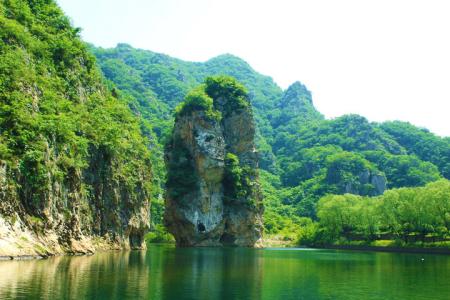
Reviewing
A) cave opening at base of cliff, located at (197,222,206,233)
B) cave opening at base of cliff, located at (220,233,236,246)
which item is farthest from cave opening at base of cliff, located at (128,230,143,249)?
cave opening at base of cliff, located at (220,233,236,246)

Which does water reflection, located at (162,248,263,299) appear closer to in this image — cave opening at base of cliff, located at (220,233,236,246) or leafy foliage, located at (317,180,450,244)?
leafy foliage, located at (317,180,450,244)

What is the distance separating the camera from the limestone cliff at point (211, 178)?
389 ft

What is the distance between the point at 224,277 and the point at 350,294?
10.6m

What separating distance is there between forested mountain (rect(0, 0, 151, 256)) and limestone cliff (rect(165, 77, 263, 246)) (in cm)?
2559

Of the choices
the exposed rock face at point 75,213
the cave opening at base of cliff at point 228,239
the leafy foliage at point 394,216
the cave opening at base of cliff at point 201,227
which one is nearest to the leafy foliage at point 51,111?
the exposed rock face at point 75,213

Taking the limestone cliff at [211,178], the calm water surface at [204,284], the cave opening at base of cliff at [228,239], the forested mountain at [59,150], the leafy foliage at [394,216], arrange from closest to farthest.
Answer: the calm water surface at [204,284] → the forested mountain at [59,150] → the leafy foliage at [394,216] → the limestone cliff at [211,178] → the cave opening at base of cliff at [228,239]

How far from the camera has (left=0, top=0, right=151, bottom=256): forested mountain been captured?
4762 centimetres

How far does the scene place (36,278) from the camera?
3019cm

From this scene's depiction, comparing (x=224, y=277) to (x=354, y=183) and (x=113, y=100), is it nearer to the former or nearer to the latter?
→ (x=113, y=100)

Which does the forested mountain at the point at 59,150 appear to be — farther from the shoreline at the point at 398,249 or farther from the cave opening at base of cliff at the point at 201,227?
the shoreline at the point at 398,249

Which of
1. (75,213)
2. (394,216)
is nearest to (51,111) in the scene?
(75,213)

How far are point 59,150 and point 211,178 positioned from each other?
66025 mm

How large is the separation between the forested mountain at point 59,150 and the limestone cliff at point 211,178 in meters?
25.6

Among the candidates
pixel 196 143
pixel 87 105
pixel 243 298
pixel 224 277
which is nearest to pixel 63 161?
pixel 87 105
